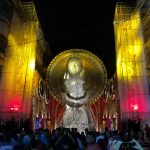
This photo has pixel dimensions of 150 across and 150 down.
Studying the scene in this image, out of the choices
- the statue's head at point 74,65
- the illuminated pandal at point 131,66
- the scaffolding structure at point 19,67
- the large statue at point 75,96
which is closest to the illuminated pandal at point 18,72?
the scaffolding structure at point 19,67

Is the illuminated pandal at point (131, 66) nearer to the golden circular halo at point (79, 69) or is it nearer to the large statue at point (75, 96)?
the golden circular halo at point (79, 69)

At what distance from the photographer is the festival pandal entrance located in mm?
15195

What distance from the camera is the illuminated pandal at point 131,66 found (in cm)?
1086

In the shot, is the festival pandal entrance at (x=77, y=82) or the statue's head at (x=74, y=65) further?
the statue's head at (x=74, y=65)

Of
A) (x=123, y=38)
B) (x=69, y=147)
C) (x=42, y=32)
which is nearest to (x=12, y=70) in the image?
(x=42, y=32)

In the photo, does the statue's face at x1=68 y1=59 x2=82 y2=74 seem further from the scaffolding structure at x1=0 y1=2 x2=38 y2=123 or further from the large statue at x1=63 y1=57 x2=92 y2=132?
the scaffolding structure at x1=0 y1=2 x2=38 y2=123

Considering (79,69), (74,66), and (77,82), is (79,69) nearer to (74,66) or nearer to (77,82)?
(74,66)

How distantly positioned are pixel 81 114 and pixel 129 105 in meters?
6.09

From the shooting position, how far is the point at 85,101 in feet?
50.1

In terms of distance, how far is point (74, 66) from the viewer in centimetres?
1597

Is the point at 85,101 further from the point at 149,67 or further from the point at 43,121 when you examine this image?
the point at 149,67

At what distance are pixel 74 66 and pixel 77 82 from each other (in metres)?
1.10

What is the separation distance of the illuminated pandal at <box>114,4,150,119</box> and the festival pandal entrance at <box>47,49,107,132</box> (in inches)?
130

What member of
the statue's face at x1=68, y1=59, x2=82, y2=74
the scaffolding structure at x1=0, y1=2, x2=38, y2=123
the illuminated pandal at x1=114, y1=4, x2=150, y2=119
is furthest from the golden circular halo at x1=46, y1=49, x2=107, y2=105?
the illuminated pandal at x1=114, y1=4, x2=150, y2=119
